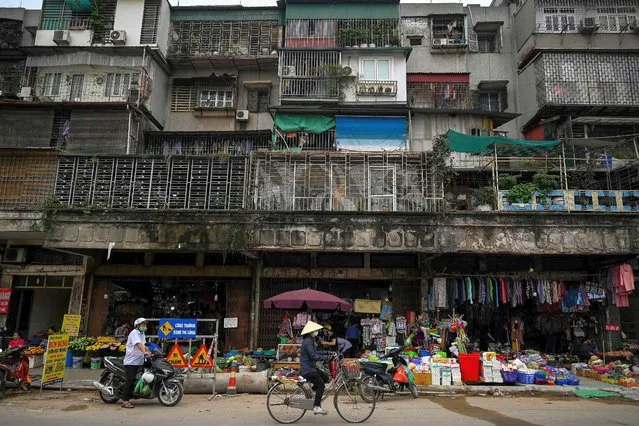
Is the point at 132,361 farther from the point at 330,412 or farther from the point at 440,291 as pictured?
the point at 440,291

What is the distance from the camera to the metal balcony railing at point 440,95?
20047 millimetres

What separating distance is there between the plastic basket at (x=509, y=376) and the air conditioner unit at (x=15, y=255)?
1688 centimetres

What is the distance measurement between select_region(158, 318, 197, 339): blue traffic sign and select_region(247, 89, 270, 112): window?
13.0 metres

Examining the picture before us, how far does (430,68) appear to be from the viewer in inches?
842

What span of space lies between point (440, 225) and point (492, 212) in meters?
1.68

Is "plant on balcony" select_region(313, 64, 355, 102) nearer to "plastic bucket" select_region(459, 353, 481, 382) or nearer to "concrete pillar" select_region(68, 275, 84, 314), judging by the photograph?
"plastic bucket" select_region(459, 353, 481, 382)

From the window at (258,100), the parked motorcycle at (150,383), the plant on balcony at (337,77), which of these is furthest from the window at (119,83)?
the parked motorcycle at (150,383)

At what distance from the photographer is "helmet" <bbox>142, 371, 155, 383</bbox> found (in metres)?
8.60

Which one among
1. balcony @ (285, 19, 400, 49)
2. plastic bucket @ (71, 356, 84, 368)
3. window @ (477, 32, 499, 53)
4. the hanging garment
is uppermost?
window @ (477, 32, 499, 53)

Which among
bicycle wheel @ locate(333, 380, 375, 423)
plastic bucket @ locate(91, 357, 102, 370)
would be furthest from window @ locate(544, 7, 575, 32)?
plastic bucket @ locate(91, 357, 102, 370)

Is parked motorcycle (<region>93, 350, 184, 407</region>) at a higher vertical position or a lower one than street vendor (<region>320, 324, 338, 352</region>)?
lower

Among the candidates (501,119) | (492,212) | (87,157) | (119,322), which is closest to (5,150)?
(87,157)

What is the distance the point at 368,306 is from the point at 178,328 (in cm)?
699

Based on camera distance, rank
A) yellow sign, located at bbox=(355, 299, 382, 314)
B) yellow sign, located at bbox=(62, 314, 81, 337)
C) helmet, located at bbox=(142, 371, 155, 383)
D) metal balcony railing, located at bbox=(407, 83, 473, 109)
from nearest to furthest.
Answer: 1. helmet, located at bbox=(142, 371, 155, 383)
2. yellow sign, located at bbox=(62, 314, 81, 337)
3. yellow sign, located at bbox=(355, 299, 382, 314)
4. metal balcony railing, located at bbox=(407, 83, 473, 109)
